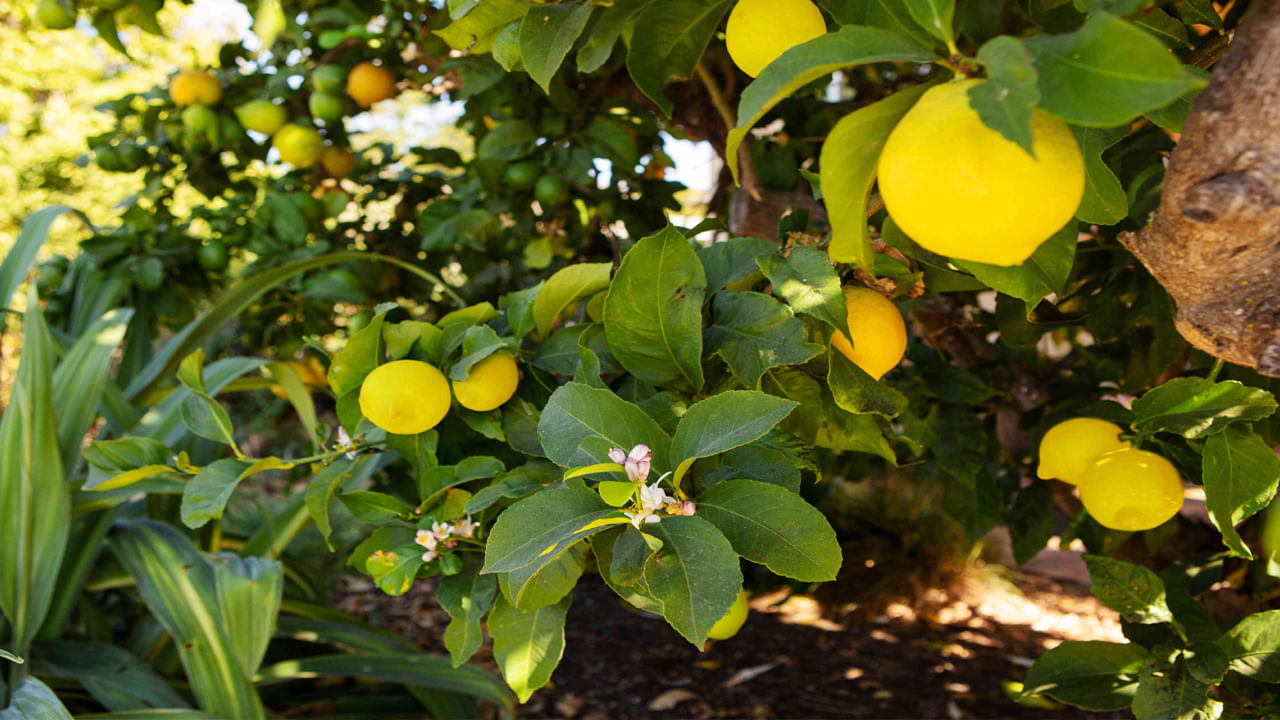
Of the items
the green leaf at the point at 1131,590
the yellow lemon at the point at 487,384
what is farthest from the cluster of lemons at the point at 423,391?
the green leaf at the point at 1131,590

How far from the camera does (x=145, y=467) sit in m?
0.76

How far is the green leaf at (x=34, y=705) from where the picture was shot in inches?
36.0

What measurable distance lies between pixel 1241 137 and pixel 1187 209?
4 cm

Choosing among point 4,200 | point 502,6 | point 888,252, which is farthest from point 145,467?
point 4,200

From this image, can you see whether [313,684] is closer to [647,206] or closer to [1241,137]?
[647,206]

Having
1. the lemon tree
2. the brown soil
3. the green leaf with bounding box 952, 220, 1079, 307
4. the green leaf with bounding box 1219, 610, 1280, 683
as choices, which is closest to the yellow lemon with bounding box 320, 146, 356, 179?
the lemon tree

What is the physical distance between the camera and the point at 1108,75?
33 centimetres

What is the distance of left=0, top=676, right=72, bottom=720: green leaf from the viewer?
91 cm

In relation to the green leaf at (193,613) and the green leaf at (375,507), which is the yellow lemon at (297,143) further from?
the green leaf at (375,507)

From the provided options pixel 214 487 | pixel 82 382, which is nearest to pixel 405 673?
pixel 82 382

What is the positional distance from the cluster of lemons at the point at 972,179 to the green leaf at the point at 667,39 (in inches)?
9.9

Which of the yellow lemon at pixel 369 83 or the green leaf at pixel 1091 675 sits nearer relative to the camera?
the green leaf at pixel 1091 675

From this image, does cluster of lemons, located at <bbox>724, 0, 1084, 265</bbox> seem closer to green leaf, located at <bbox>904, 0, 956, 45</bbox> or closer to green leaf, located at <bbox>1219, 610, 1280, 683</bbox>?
green leaf, located at <bbox>904, 0, 956, 45</bbox>

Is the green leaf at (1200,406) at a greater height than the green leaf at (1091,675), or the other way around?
the green leaf at (1200,406)
